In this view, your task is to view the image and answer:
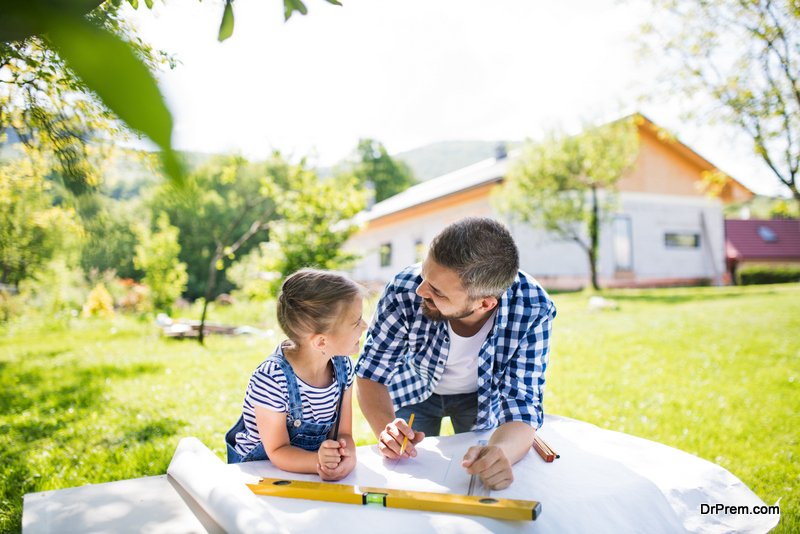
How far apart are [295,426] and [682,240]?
17711mm

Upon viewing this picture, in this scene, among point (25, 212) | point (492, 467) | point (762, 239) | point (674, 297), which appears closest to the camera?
point (492, 467)

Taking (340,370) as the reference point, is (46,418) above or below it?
below

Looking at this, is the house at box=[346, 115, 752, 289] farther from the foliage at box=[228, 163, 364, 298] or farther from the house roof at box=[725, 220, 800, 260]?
the foliage at box=[228, 163, 364, 298]

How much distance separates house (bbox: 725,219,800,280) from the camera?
2034 cm

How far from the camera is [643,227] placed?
1562 centimetres

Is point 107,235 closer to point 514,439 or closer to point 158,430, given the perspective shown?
point 514,439

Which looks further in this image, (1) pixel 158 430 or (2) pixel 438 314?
(1) pixel 158 430

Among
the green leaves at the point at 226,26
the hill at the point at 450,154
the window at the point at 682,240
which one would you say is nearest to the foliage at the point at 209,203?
the green leaves at the point at 226,26

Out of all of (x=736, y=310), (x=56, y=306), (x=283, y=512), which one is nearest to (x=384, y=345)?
(x=283, y=512)

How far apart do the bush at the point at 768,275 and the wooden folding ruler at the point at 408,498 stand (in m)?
20.5

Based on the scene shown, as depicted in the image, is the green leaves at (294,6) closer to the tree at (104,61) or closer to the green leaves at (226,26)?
the green leaves at (226,26)

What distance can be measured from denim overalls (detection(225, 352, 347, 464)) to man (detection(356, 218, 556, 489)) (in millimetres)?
220

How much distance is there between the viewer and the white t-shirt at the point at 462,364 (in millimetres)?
2164

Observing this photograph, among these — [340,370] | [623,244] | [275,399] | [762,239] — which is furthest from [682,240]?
[275,399]
